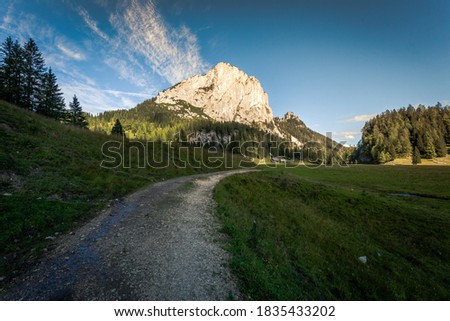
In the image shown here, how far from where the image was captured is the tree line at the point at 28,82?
127 ft

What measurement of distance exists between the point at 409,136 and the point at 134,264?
158618 millimetres

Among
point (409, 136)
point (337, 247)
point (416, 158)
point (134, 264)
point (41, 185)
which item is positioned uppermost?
point (409, 136)

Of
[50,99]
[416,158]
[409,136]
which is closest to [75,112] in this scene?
[50,99]

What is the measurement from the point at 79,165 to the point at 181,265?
1662cm

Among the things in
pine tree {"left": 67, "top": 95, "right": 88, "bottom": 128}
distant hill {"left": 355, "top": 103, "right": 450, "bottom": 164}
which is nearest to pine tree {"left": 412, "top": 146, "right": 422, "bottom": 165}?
distant hill {"left": 355, "top": 103, "right": 450, "bottom": 164}

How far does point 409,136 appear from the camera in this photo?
11356 cm

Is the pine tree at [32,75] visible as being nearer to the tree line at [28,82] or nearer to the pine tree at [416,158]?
the tree line at [28,82]

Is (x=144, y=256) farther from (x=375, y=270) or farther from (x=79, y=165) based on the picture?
(x=79, y=165)

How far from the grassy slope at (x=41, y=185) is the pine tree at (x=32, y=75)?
28527 mm

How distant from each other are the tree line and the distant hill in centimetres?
14550

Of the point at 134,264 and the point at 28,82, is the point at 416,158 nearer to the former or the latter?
the point at 134,264
